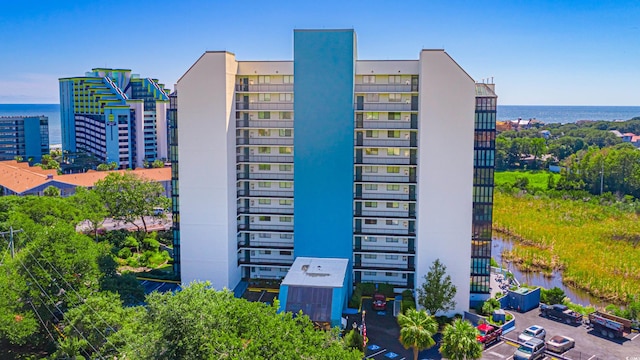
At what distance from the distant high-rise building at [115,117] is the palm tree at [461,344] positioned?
87586 millimetres

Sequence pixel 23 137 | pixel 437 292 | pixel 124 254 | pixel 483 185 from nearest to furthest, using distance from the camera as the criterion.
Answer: pixel 437 292, pixel 483 185, pixel 124 254, pixel 23 137

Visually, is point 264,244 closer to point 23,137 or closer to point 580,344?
point 580,344

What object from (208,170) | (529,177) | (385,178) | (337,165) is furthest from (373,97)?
(529,177)

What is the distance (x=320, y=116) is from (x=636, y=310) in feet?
82.4

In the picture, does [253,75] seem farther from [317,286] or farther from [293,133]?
[317,286]

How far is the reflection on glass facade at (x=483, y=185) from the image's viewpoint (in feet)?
129

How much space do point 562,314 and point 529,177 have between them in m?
69.1

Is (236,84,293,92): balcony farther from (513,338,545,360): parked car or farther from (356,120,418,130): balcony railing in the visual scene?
(513,338,545,360): parked car

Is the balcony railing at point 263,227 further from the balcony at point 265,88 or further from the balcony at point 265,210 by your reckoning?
the balcony at point 265,88

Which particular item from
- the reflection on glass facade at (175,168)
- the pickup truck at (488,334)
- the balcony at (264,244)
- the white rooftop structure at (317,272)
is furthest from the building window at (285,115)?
the pickup truck at (488,334)

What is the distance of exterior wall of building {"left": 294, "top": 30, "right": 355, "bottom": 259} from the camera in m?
39.7

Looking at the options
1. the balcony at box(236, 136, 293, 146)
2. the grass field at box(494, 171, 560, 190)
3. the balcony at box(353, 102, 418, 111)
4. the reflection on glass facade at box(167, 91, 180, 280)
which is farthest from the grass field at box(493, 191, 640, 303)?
the reflection on glass facade at box(167, 91, 180, 280)

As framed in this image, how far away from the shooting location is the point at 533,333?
113 ft

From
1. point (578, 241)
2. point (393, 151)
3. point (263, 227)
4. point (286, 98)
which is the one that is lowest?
point (578, 241)
